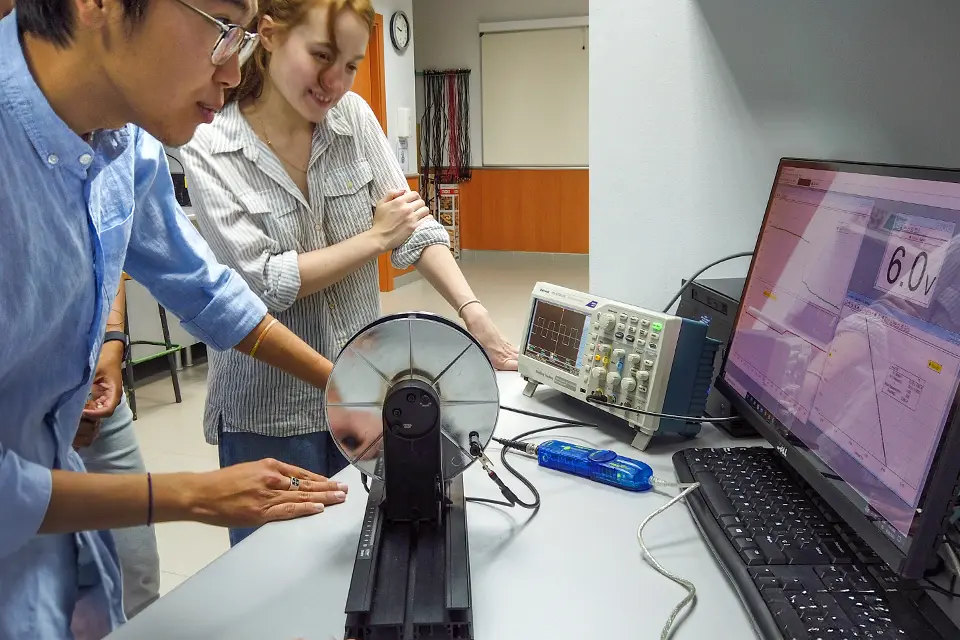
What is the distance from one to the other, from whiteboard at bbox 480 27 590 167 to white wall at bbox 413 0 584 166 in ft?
0.35

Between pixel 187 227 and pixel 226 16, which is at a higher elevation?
pixel 226 16

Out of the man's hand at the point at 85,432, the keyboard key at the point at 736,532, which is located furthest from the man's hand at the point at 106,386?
the keyboard key at the point at 736,532

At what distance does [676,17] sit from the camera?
1570mm

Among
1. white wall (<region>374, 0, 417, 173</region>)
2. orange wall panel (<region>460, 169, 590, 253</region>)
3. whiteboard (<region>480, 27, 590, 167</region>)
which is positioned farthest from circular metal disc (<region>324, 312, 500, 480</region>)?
orange wall panel (<region>460, 169, 590, 253</region>)

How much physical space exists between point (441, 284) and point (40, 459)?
3.04 ft

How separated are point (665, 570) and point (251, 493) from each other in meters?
0.49

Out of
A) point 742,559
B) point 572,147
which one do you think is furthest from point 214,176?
point 572,147

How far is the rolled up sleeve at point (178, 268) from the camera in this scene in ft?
3.40

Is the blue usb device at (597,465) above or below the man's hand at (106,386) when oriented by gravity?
above

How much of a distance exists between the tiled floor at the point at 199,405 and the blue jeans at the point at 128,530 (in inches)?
15.0

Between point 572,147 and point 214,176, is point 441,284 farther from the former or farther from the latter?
point 572,147

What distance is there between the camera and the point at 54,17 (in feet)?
2.34

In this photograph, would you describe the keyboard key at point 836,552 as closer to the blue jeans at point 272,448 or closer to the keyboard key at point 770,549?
the keyboard key at point 770,549

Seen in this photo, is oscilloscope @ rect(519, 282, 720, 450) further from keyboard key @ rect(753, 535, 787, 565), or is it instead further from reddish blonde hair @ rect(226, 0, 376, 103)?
reddish blonde hair @ rect(226, 0, 376, 103)
